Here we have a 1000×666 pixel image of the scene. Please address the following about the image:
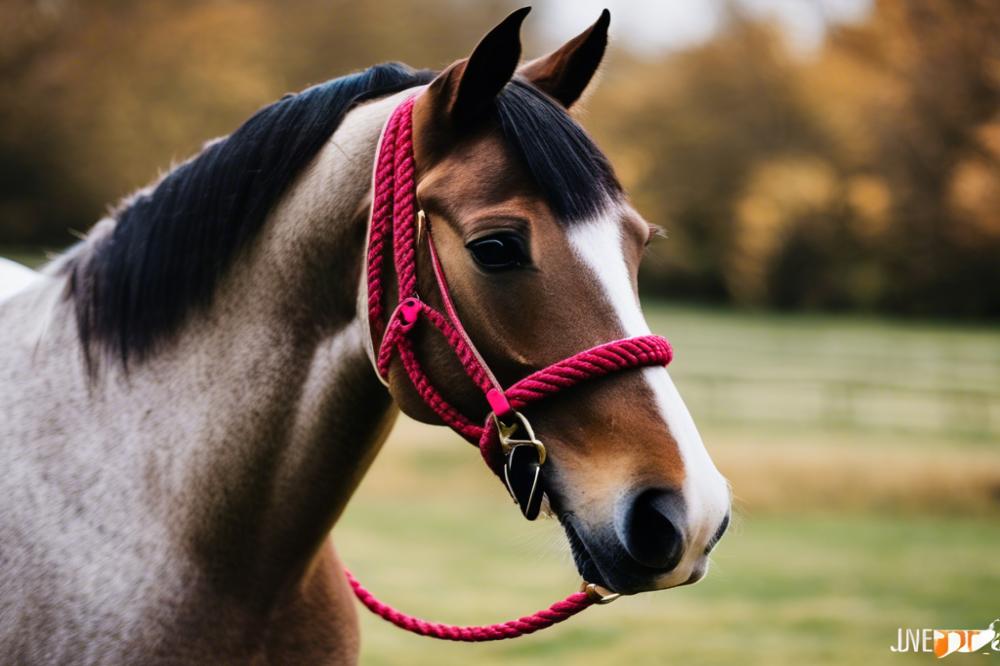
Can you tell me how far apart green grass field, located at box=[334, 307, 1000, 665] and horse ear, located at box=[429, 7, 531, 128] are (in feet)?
3.09

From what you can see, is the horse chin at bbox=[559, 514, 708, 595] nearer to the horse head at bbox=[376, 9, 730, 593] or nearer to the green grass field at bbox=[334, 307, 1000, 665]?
the horse head at bbox=[376, 9, 730, 593]

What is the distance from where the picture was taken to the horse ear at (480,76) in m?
1.87

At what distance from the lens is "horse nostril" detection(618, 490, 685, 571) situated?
1665 mm

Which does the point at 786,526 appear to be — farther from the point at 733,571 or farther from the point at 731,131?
the point at 731,131

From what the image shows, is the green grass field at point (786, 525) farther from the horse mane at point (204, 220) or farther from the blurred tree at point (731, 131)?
the blurred tree at point (731, 131)

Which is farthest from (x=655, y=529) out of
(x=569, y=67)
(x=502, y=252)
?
(x=569, y=67)

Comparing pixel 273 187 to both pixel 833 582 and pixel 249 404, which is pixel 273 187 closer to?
pixel 249 404

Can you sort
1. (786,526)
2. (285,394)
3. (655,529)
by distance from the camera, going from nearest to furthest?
(655,529) < (285,394) < (786,526)

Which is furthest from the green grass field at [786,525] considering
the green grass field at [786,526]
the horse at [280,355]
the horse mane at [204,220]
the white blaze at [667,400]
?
the horse mane at [204,220]

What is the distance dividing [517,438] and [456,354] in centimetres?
22

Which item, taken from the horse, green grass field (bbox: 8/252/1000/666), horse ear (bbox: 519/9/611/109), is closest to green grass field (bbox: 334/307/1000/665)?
green grass field (bbox: 8/252/1000/666)

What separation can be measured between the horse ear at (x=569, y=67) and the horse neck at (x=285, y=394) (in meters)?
0.38

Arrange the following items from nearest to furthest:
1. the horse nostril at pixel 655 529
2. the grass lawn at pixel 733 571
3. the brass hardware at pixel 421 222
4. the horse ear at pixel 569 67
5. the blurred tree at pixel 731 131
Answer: the horse nostril at pixel 655 529 < the brass hardware at pixel 421 222 < the horse ear at pixel 569 67 < the grass lawn at pixel 733 571 < the blurred tree at pixel 731 131

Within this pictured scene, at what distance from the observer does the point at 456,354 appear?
1.91m
